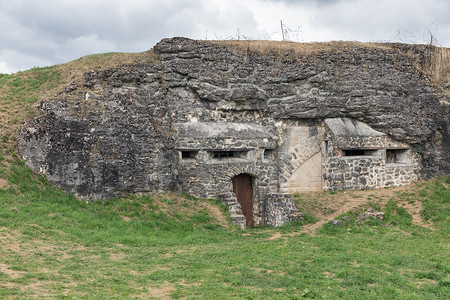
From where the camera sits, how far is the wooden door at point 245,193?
1961cm

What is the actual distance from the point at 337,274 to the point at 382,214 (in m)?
7.86

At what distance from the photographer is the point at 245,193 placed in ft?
65.1

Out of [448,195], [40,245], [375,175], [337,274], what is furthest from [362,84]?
[40,245]

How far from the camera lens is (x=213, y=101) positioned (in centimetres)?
Answer: 1934

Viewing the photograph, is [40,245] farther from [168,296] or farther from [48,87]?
[48,87]

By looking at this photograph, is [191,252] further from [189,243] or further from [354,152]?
[354,152]

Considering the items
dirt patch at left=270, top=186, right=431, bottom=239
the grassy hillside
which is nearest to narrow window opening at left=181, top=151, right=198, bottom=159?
the grassy hillside

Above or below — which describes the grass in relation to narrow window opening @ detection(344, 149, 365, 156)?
below

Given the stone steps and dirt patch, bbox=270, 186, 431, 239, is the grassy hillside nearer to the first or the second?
dirt patch, bbox=270, 186, 431, 239

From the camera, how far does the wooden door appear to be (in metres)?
19.6

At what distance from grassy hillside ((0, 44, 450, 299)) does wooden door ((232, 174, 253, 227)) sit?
1890 mm

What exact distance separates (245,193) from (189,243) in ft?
19.4

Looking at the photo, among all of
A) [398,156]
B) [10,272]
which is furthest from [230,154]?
[10,272]

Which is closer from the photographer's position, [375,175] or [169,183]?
[169,183]
